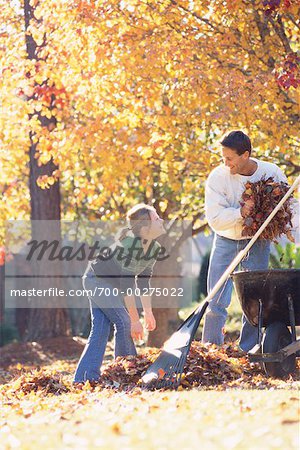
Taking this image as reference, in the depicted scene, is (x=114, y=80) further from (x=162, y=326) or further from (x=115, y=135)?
(x=162, y=326)

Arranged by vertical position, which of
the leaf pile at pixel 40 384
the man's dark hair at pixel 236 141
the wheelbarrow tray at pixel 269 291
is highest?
the man's dark hair at pixel 236 141

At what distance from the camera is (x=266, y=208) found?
7.93 m

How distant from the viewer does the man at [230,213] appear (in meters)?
7.99

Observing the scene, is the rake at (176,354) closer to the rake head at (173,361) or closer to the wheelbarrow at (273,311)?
the rake head at (173,361)

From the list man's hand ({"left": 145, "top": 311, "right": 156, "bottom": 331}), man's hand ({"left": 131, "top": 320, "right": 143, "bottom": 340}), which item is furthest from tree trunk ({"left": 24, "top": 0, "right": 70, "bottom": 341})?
man's hand ({"left": 145, "top": 311, "right": 156, "bottom": 331})

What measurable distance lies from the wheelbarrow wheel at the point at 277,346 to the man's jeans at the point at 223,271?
0.83 m

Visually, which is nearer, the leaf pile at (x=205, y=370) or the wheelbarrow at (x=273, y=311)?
the wheelbarrow at (x=273, y=311)

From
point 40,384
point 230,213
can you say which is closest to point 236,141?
point 230,213

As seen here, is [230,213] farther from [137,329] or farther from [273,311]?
[137,329]

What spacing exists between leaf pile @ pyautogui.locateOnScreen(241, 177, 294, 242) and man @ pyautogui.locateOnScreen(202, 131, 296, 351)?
7cm

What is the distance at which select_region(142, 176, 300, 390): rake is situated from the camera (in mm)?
7238

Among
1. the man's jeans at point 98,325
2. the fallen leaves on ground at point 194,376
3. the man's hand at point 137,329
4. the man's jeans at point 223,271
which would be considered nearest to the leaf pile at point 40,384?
the fallen leaves on ground at point 194,376

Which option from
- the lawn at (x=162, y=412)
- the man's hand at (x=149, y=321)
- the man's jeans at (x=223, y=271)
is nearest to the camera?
the lawn at (x=162, y=412)

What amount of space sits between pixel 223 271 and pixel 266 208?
819 mm
